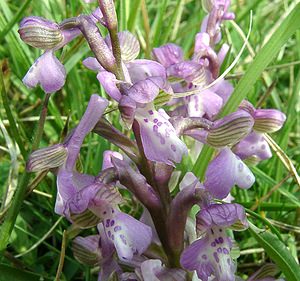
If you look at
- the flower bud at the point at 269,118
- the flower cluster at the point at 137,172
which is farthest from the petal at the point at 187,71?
the flower bud at the point at 269,118

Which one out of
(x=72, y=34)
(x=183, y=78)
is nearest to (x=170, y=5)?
(x=183, y=78)

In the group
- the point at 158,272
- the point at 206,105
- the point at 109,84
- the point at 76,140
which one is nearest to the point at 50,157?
the point at 76,140

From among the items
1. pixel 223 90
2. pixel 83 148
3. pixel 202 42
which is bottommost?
pixel 83 148

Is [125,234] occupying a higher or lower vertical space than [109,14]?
lower

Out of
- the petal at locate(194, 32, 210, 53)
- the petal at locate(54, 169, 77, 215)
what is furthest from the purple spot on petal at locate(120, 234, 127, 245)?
the petal at locate(194, 32, 210, 53)

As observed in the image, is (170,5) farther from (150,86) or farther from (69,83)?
(150,86)

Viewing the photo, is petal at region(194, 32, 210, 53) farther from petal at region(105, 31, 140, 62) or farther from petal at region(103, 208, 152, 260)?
petal at region(103, 208, 152, 260)

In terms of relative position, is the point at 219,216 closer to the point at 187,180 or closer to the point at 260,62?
Result: the point at 187,180
